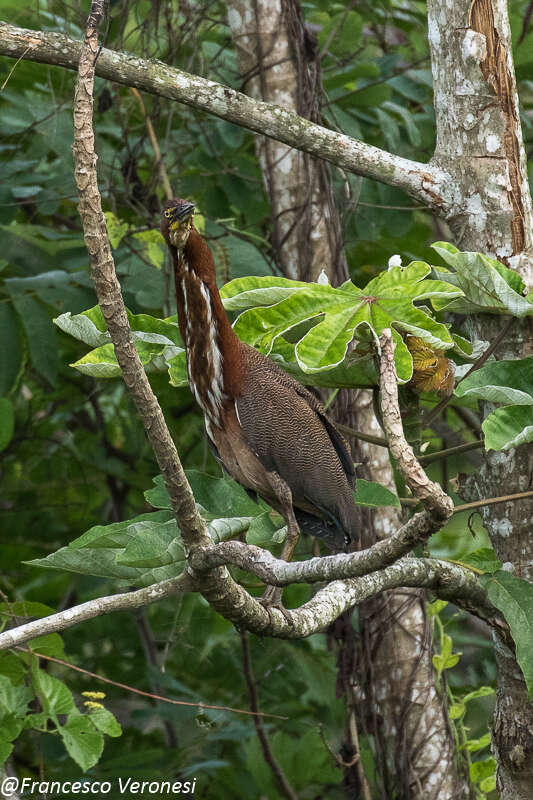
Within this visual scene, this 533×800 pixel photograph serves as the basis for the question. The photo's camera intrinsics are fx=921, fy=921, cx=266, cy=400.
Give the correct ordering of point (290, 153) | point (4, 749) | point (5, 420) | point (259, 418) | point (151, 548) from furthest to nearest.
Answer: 1. point (5, 420)
2. point (290, 153)
3. point (4, 749)
4. point (259, 418)
5. point (151, 548)

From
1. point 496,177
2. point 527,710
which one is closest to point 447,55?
point 496,177

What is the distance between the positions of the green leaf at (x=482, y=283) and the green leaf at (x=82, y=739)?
125 centimetres

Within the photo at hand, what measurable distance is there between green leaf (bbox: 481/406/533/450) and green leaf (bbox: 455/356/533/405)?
22mm

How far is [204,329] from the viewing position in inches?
70.7

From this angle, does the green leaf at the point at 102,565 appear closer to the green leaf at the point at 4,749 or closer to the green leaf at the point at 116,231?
the green leaf at the point at 4,749

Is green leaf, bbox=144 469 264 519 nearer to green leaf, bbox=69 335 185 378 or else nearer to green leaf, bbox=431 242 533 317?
green leaf, bbox=69 335 185 378

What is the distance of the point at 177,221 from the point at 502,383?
2.18 ft

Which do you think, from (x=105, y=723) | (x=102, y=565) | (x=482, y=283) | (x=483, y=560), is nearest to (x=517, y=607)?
(x=483, y=560)

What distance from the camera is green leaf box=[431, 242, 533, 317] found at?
1658 mm

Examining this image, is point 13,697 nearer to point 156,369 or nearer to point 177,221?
point 156,369

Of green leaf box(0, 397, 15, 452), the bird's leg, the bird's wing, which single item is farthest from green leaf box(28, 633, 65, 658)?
the bird's wing

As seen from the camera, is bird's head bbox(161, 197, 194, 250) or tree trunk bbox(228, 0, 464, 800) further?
tree trunk bbox(228, 0, 464, 800)

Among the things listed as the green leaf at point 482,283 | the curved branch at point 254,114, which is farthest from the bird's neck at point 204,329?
the green leaf at point 482,283

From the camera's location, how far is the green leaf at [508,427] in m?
1.49
